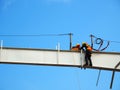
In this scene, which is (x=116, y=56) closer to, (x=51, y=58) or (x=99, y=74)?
(x=99, y=74)

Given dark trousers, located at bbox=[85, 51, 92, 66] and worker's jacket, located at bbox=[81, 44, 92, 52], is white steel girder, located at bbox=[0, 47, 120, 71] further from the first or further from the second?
worker's jacket, located at bbox=[81, 44, 92, 52]

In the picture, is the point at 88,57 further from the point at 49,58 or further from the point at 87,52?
the point at 49,58

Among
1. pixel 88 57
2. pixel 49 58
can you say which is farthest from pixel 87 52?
pixel 49 58

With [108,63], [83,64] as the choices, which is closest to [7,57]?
[83,64]

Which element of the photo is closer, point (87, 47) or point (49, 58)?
point (49, 58)

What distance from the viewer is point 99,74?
17.6 metres

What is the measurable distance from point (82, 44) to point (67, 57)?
3.61ft

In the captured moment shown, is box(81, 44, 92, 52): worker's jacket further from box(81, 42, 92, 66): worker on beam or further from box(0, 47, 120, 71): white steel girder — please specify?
box(0, 47, 120, 71): white steel girder

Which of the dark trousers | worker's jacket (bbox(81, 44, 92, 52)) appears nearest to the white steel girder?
the dark trousers

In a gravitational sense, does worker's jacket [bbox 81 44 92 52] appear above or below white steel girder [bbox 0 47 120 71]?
above

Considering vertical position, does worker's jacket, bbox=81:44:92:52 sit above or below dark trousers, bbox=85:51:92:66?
above

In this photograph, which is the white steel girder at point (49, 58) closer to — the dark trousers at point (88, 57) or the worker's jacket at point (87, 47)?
the dark trousers at point (88, 57)

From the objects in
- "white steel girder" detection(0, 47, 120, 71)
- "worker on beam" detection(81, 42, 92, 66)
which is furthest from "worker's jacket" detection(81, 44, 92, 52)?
"white steel girder" detection(0, 47, 120, 71)

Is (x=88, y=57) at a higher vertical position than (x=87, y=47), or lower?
lower
